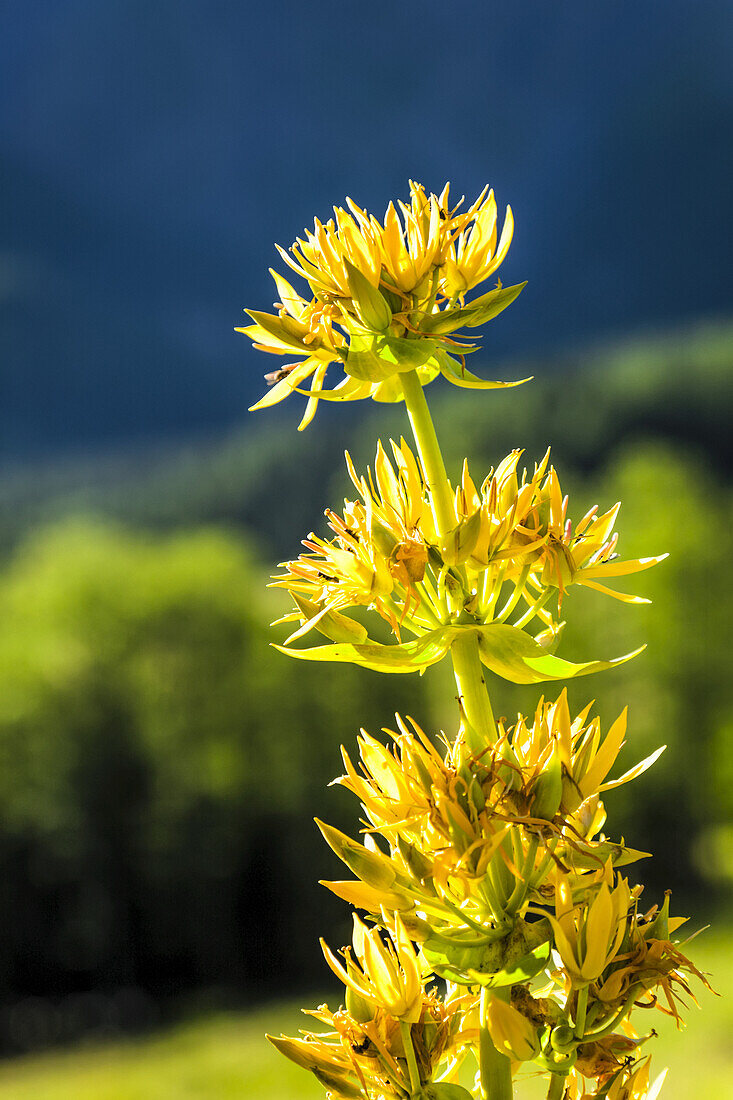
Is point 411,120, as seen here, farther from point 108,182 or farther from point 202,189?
point 108,182

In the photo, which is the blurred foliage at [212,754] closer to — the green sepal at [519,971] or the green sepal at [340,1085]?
the green sepal at [340,1085]

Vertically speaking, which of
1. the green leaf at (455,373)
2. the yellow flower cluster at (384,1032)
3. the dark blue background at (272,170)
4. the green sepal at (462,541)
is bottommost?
the yellow flower cluster at (384,1032)

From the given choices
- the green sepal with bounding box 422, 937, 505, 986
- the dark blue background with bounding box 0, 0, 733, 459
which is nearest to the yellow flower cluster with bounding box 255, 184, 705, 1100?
the green sepal with bounding box 422, 937, 505, 986

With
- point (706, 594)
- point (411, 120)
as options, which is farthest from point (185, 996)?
point (411, 120)

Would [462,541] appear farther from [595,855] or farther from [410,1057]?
[410,1057]

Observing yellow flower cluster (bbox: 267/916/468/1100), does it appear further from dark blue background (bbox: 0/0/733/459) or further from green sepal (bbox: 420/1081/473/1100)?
dark blue background (bbox: 0/0/733/459)

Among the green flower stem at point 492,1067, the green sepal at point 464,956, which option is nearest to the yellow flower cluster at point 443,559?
the green sepal at point 464,956

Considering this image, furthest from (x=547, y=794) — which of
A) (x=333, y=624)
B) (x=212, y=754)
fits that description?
(x=212, y=754)
